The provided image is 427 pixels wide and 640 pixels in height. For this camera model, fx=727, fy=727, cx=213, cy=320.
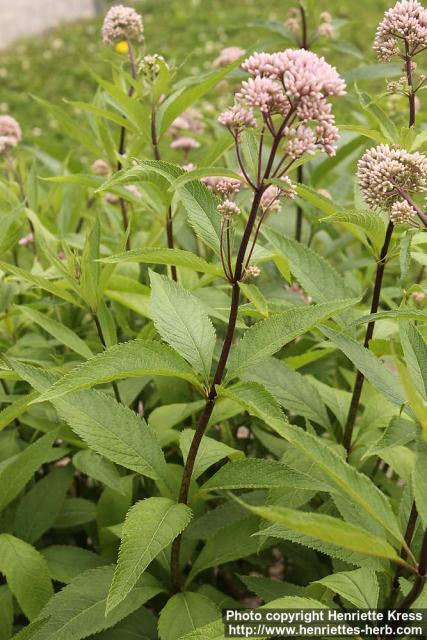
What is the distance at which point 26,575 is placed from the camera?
1.52 m

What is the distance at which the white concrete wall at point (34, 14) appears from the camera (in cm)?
1027

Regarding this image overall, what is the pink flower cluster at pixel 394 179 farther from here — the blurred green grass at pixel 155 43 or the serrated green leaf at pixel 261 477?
the blurred green grass at pixel 155 43

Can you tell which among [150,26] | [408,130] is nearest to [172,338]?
[408,130]

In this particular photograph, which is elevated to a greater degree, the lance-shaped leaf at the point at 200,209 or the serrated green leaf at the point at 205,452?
the lance-shaped leaf at the point at 200,209

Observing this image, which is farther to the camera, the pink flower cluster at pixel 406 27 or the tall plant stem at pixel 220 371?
the pink flower cluster at pixel 406 27

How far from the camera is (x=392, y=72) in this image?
2275 millimetres

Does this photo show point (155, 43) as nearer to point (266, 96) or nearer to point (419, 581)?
point (266, 96)

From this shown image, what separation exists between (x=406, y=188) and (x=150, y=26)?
9364 millimetres

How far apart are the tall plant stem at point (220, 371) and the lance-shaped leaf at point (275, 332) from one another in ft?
0.10

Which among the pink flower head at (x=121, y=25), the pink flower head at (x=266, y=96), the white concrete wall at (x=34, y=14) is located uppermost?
the white concrete wall at (x=34, y=14)

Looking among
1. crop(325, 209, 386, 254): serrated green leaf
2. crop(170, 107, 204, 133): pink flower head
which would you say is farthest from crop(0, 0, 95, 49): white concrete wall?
crop(325, 209, 386, 254): serrated green leaf

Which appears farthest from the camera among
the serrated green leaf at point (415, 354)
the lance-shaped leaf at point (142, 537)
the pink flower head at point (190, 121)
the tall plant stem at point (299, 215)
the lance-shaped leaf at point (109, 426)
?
the pink flower head at point (190, 121)

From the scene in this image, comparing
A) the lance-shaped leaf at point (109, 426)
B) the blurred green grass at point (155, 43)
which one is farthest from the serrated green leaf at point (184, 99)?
the blurred green grass at point (155, 43)

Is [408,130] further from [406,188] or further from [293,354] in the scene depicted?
[293,354]
